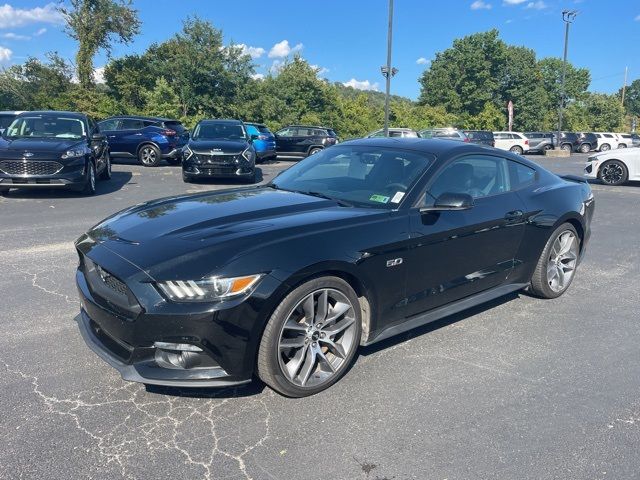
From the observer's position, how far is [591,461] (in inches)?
103

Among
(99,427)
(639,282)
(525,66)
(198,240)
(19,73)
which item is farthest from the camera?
(525,66)

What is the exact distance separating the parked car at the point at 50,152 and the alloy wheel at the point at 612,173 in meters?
13.6

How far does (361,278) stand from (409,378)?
76 cm

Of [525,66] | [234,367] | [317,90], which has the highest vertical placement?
[525,66]

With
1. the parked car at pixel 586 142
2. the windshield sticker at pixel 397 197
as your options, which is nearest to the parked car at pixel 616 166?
the windshield sticker at pixel 397 197

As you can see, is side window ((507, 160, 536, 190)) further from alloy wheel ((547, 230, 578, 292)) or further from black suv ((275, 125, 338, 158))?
black suv ((275, 125, 338, 158))

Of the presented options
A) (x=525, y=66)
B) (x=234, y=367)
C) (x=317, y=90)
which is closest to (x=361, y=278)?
(x=234, y=367)

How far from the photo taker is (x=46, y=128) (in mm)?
10516

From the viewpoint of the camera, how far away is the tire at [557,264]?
483 centimetres

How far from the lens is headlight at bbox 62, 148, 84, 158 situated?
381 inches

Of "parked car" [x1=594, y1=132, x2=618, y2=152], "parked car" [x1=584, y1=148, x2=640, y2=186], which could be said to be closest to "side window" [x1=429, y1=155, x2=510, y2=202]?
"parked car" [x1=584, y1=148, x2=640, y2=186]

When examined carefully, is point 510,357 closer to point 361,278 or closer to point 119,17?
point 361,278

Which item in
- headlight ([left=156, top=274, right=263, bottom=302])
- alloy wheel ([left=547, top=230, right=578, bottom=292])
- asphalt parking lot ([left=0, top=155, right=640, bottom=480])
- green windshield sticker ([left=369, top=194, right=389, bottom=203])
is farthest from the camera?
alloy wheel ([left=547, top=230, right=578, bottom=292])

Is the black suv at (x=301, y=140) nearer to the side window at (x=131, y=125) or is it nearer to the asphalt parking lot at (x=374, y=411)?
the side window at (x=131, y=125)
